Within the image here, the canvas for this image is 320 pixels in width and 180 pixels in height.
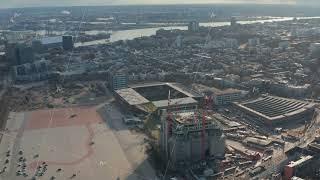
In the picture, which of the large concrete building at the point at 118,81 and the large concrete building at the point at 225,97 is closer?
the large concrete building at the point at 225,97

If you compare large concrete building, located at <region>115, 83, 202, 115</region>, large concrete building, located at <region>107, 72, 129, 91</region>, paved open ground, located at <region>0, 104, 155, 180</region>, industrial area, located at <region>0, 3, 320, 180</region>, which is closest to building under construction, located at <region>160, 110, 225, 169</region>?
industrial area, located at <region>0, 3, 320, 180</region>

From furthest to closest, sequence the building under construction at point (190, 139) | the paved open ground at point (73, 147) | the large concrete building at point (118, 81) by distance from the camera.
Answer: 1. the large concrete building at point (118, 81)
2. the paved open ground at point (73, 147)
3. the building under construction at point (190, 139)

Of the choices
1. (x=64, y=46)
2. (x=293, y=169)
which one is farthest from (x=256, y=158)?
(x=64, y=46)

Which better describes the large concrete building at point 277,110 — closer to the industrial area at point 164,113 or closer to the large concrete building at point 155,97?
the industrial area at point 164,113

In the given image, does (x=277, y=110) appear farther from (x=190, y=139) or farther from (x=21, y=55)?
(x=21, y=55)

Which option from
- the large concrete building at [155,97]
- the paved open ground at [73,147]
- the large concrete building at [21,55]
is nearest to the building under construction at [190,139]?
the paved open ground at [73,147]

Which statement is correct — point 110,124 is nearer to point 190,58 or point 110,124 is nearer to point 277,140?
point 277,140

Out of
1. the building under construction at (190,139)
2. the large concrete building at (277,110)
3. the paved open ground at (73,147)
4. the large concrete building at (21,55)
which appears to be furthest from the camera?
the large concrete building at (21,55)
